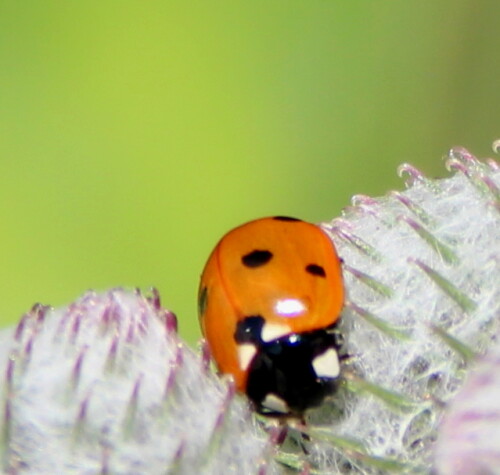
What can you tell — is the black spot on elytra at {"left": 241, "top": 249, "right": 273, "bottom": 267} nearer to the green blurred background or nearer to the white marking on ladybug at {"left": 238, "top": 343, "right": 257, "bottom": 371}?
the white marking on ladybug at {"left": 238, "top": 343, "right": 257, "bottom": 371}

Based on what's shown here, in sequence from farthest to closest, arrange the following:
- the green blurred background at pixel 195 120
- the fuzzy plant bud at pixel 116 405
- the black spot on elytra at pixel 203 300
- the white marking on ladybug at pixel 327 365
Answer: the green blurred background at pixel 195 120 < the black spot on elytra at pixel 203 300 < the white marking on ladybug at pixel 327 365 < the fuzzy plant bud at pixel 116 405

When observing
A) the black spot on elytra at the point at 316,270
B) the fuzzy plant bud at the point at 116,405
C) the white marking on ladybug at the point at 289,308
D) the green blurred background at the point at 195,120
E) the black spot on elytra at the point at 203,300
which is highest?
the green blurred background at the point at 195,120

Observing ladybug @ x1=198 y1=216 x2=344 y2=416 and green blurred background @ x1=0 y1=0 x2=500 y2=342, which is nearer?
ladybug @ x1=198 y1=216 x2=344 y2=416

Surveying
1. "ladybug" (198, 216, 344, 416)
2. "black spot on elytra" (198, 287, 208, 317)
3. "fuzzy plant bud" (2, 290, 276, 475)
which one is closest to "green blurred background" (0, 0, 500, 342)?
"black spot on elytra" (198, 287, 208, 317)

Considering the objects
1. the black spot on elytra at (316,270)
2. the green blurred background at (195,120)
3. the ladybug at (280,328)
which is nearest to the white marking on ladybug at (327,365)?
the ladybug at (280,328)

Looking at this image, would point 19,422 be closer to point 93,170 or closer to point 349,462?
point 349,462

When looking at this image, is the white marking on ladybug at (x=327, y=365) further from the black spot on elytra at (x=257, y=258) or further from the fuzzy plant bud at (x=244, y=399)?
the black spot on elytra at (x=257, y=258)
